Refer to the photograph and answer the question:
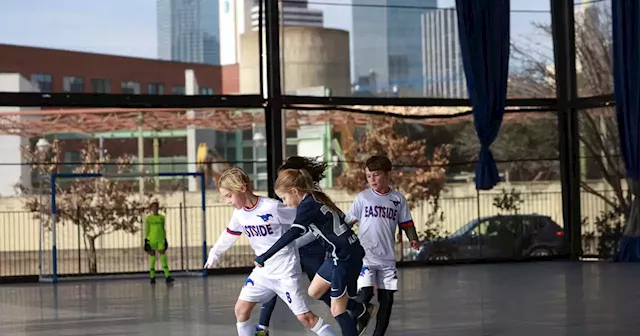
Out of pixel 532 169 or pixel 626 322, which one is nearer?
pixel 626 322

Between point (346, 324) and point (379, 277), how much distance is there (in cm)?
101

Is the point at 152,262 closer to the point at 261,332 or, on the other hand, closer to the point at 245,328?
the point at 261,332

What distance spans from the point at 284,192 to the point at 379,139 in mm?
14101

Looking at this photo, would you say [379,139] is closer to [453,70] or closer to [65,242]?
[453,70]

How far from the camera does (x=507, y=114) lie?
20844 mm

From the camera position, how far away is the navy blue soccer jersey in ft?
25.6

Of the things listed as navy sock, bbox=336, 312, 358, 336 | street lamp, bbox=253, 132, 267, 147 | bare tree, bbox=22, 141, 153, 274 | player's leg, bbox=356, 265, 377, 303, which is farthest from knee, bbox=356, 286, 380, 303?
bare tree, bbox=22, 141, 153, 274

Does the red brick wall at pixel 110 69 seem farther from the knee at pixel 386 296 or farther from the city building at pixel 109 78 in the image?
the knee at pixel 386 296

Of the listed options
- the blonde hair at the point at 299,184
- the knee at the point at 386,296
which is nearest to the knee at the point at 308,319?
the blonde hair at the point at 299,184

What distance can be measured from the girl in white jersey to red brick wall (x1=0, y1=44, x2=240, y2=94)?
11232mm

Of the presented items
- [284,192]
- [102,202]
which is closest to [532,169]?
[102,202]

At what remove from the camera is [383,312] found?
357 inches

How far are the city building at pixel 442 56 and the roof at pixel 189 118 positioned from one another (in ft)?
1.60

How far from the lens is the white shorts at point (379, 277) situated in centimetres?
914
